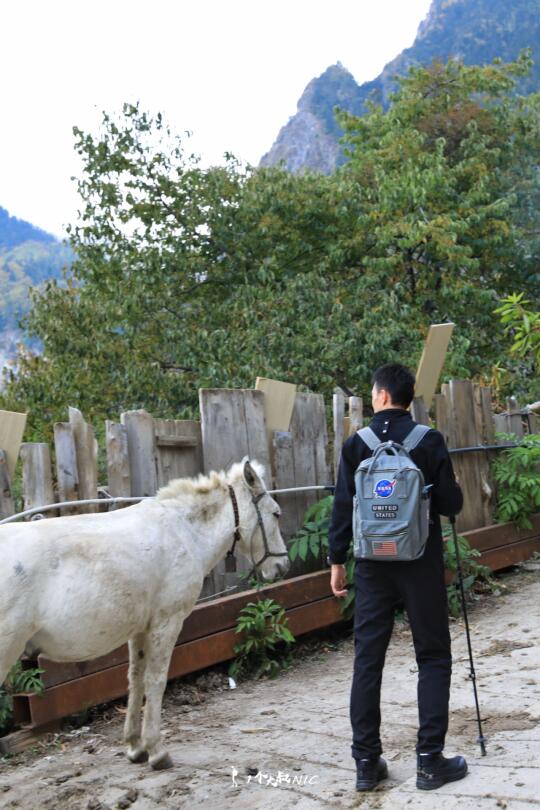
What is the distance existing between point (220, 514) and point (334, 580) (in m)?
1.06

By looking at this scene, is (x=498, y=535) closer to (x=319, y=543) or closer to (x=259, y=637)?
(x=319, y=543)

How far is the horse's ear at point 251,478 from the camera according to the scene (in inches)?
207

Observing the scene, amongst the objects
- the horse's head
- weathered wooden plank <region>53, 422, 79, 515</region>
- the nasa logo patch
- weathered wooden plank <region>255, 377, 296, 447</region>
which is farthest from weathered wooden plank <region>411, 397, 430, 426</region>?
the nasa logo patch

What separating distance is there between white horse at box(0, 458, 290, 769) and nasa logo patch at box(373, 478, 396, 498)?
4.44ft

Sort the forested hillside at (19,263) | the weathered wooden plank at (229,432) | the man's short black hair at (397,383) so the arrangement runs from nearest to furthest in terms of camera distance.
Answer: the man's short black hair at (397,383) → the weathered wooden plank at (229,432) → the forested hillside at (19,263)

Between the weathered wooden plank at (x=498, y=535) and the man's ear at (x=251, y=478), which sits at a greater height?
the man's ear at (x=251, y=478)

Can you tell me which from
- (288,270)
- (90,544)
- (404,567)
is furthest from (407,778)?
(288,270)

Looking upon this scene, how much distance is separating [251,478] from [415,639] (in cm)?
159

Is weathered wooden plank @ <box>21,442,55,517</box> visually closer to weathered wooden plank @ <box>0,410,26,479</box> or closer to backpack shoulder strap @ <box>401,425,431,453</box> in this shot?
weathered wooden plank @ <box>0,410,26,479</box>

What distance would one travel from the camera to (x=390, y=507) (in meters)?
3.95

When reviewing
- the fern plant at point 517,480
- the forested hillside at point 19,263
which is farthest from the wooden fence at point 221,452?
the forested hillside at point 19,263

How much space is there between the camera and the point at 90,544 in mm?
4395

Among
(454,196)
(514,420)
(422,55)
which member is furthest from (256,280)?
(422,55)

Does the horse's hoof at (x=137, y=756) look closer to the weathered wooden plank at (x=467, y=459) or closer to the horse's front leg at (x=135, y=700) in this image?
the horse's front leg at (x=135, y=700)
